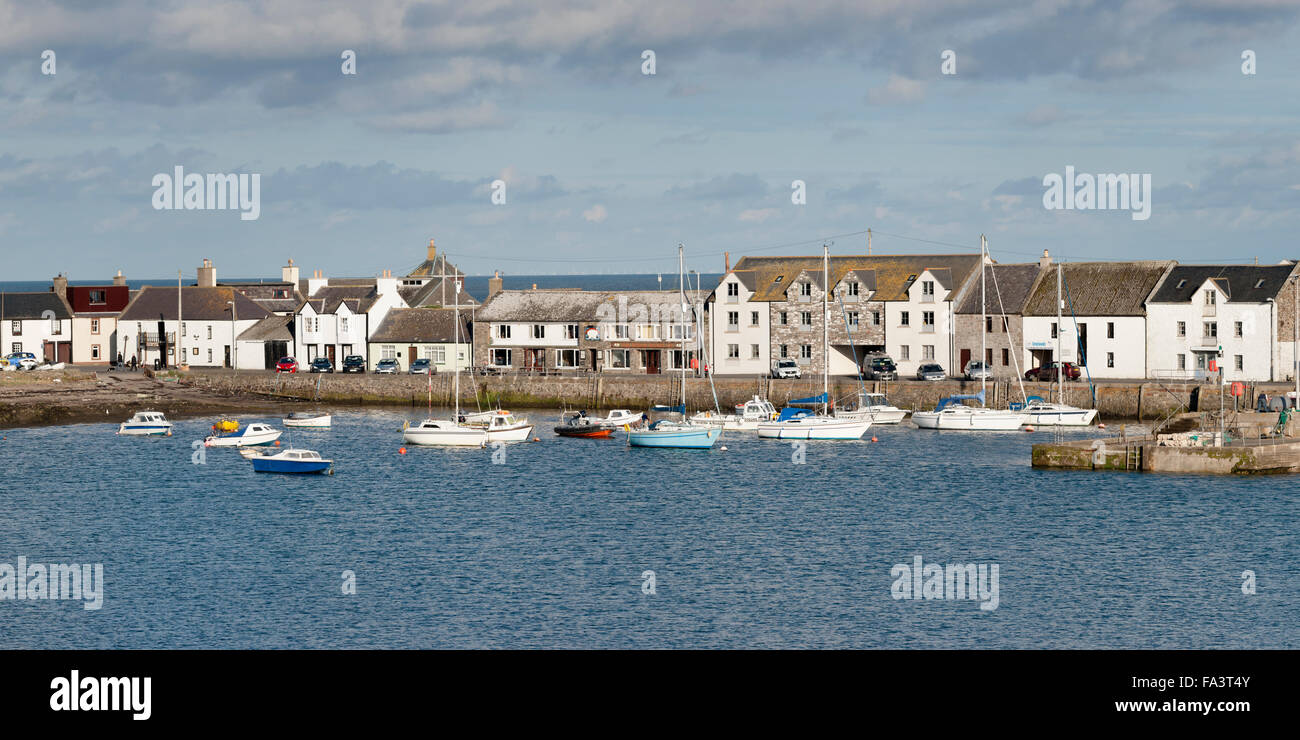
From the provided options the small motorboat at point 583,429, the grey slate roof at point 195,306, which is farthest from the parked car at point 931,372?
the grey slate roof at point 195,306

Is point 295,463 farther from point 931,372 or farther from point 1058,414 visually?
point 1058,414

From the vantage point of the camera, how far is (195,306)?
115 metres

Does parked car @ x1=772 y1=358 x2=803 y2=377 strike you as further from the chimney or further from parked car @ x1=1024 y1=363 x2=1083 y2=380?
the chimney

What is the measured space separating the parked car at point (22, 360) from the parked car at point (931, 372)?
71278mm

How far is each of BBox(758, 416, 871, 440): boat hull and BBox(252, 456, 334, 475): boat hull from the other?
1048 inches

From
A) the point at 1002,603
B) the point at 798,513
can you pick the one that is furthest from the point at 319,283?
the point at 1002,603

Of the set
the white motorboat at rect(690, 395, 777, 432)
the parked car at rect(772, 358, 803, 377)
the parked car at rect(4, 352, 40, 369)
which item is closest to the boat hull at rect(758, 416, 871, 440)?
the white motorboat at rect(690, 395, 777, 432)

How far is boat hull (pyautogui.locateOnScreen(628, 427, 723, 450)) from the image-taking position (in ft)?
244

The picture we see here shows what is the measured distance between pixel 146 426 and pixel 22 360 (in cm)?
3261
